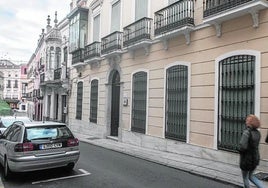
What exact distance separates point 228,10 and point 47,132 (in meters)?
6.02

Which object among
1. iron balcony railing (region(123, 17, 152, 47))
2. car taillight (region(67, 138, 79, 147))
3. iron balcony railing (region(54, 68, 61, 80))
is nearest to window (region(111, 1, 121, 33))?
iron balcony railing (region(123, 17, 152, 47))

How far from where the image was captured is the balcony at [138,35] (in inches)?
529

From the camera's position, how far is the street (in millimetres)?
7484

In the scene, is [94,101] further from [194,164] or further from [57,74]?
[194,164]

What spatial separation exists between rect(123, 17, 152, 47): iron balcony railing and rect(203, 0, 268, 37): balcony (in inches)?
139

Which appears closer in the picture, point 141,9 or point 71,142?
point 71,142

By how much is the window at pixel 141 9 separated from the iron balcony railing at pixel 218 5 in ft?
14.6

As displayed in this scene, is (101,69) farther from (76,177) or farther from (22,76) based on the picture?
(22,76)

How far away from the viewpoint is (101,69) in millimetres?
18391

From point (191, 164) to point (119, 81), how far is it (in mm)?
8065

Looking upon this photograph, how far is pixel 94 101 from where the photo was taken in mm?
19250

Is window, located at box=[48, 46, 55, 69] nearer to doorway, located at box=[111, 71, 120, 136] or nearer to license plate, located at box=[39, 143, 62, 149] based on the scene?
doorway, located at box=[111, 71, 120, 136]

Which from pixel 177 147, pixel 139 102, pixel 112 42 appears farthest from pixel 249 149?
pixel 112 42

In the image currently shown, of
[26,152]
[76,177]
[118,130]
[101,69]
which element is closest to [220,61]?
[76,177]
